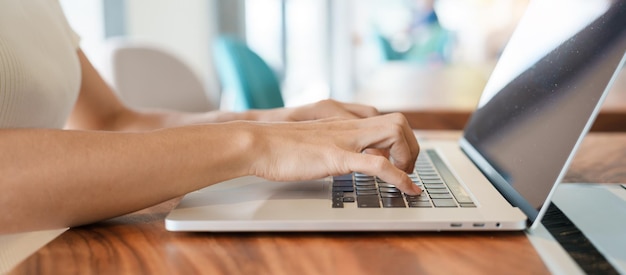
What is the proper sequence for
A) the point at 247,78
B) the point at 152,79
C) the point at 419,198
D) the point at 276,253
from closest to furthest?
the point at 276,253 < the point at 419,198 < the point at 247,78 < the point at 152,79

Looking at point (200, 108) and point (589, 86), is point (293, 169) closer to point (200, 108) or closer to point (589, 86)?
point (589, 86)

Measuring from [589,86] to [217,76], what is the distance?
445cm

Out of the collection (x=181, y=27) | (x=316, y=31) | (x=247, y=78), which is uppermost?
(x=247, y=78)

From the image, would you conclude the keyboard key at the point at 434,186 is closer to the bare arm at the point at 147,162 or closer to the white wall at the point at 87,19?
the bare arm at the point at 147,162

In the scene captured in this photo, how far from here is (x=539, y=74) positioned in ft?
2.36

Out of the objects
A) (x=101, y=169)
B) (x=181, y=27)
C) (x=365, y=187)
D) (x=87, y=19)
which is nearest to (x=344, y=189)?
(x=365, y=187)

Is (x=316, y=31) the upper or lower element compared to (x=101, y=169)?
lower

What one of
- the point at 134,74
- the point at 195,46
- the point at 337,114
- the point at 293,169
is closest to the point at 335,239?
the point at 293,169

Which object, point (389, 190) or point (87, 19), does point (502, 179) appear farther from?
point (87, 19)

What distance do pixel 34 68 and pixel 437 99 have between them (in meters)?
0.98

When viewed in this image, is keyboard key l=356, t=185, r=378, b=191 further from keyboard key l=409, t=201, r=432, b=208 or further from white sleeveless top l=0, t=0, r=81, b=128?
white sleeveless top l=0, t=0, r=81, b=128

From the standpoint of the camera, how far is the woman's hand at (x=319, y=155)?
0.58 metres

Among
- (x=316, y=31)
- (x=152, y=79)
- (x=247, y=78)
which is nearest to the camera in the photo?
(x=247, y=78)

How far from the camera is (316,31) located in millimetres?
7004
